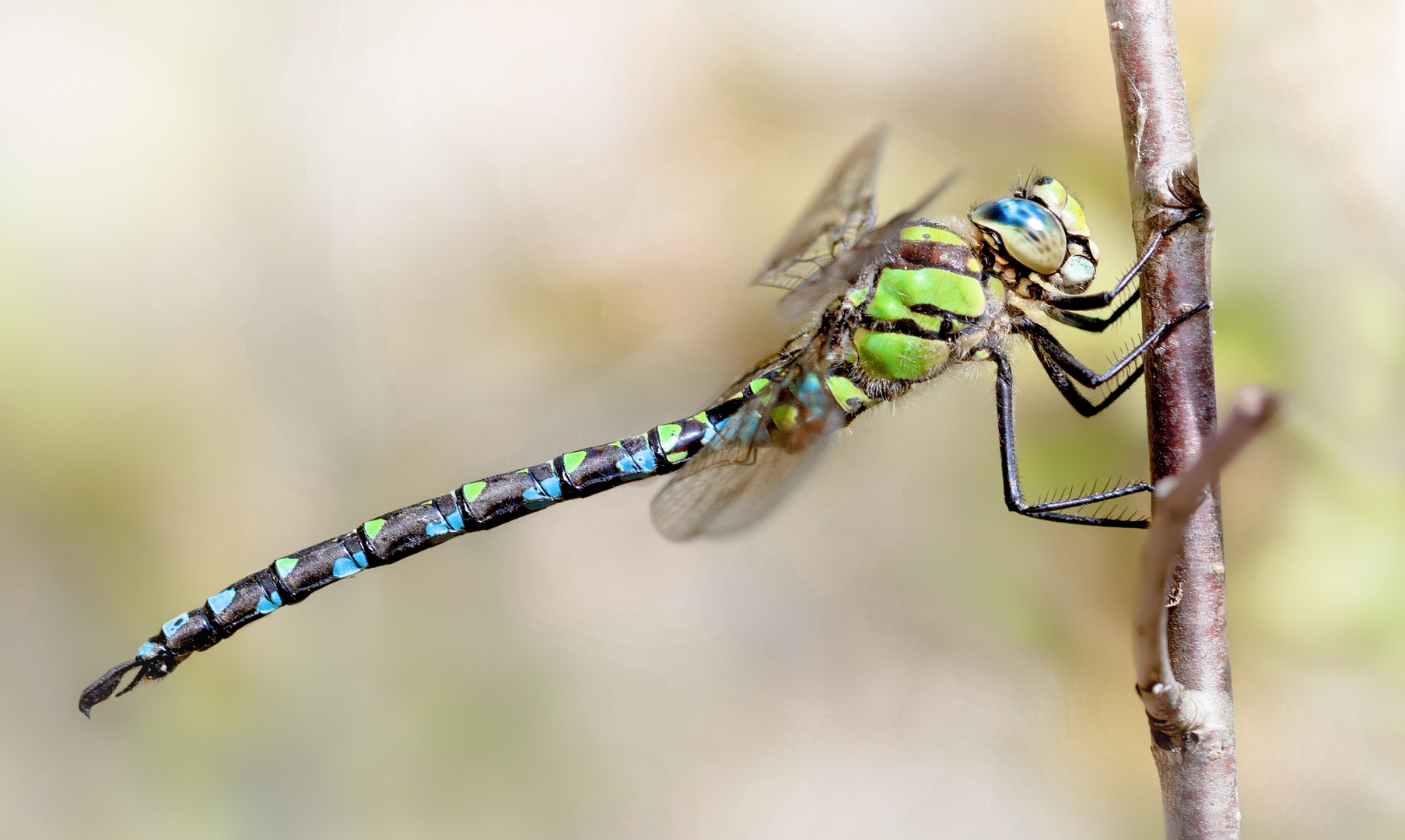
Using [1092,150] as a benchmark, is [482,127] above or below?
above

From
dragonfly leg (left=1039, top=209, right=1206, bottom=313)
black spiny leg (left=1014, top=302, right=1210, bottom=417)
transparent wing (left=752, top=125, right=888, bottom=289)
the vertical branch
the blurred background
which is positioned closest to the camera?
the vertical branch

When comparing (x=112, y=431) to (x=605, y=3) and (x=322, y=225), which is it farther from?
(x=605, y=3)

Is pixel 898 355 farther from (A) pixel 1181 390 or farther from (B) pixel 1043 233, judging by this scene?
(A) pixel 1181 390

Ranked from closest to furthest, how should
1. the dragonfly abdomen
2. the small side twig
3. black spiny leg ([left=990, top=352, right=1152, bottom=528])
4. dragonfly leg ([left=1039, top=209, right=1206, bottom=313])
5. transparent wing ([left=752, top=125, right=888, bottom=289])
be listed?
the small side twig → dragonfly leg ([left=1039, top=209, right=1206, bottom=313]) → black spiny leg ([left=990, top=352, right=1152, bottom=528]) → transparent wing ([left=752, top=125, right=888, bottom=289]) → the dragonfly abdomen

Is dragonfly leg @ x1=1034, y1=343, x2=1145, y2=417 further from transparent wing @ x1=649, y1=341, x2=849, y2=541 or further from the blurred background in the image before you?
the blurred background

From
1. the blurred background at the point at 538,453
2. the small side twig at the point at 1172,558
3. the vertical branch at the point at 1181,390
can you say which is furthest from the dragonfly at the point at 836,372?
the blurred background at the point at 538,453

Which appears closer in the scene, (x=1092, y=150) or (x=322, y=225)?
(x=1092, y=150)

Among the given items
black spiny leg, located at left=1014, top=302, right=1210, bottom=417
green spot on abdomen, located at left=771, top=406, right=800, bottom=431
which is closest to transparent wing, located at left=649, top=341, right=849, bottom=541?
green spot on abdomen, located at left=771, top=406, right=800, bottom=431

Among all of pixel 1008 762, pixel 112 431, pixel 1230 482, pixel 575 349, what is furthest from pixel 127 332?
pixel 1230 482
